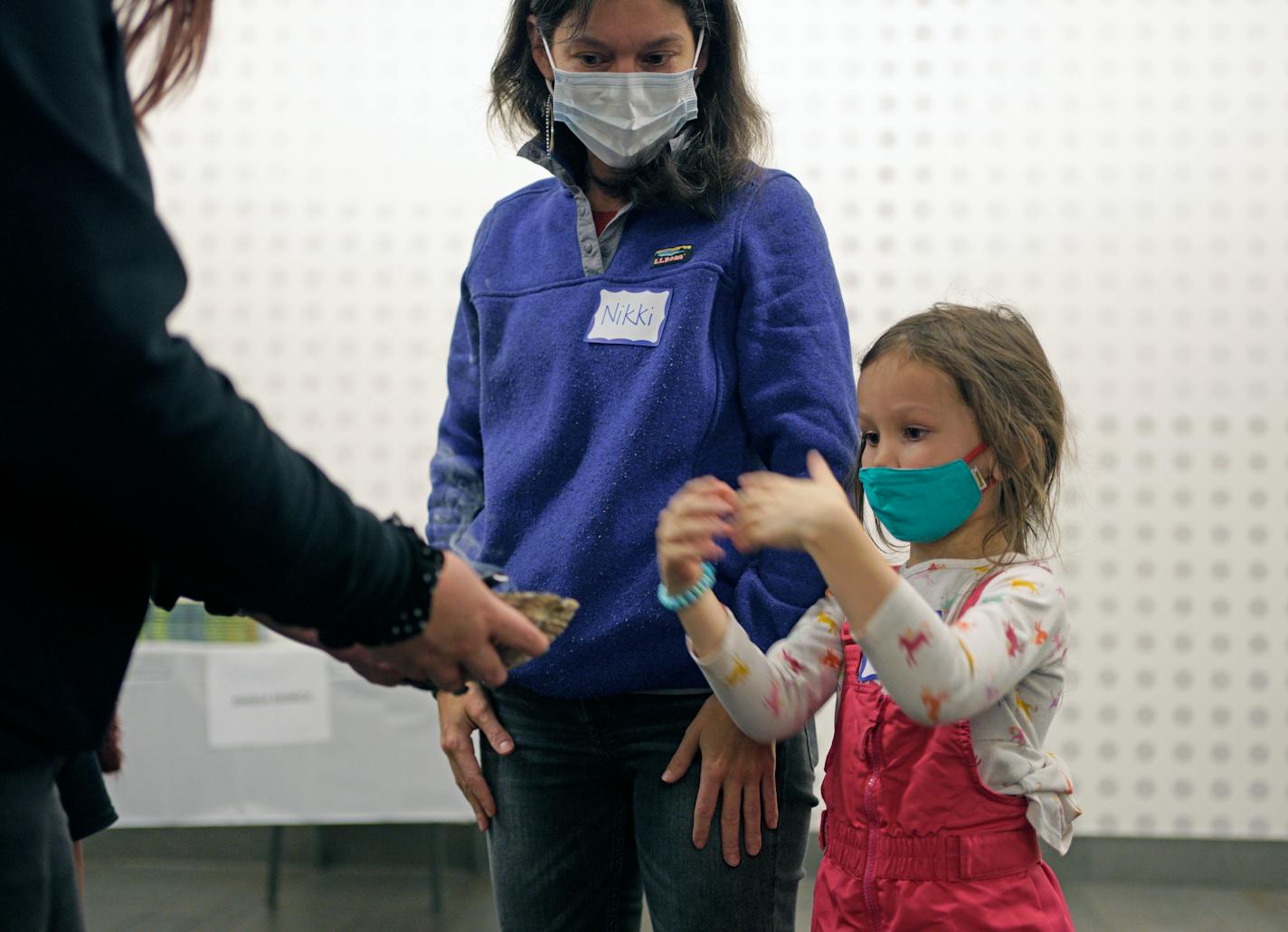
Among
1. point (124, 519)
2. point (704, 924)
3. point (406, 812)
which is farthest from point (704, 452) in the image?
point (406, 812)

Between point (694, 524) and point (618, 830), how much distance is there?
18.9 inches

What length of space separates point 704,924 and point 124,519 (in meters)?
0.82

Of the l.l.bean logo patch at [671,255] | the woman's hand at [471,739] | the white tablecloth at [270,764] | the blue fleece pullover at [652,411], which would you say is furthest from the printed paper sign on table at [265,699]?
the l.l.bean logo patch at [671,255]

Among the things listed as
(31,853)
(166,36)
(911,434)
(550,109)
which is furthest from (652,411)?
(31,853)

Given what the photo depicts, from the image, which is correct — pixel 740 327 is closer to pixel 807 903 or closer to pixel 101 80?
pixel 101 80

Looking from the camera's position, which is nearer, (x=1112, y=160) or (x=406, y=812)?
(x=406, y=812)

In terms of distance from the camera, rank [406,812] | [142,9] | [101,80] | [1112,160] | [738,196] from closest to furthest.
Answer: [101,80] < [142,9] < [738,196] < [406,812] < [1112,160]

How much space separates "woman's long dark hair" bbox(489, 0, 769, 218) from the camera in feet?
4.72

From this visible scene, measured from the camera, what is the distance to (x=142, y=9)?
0.88 m

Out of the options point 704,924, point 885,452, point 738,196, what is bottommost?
point 704,924

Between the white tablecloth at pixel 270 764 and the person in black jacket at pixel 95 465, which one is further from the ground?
the person in black jacket at pixel 95 465

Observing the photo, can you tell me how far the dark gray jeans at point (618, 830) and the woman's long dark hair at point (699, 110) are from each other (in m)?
0.63

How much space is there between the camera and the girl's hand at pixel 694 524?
1134 mm

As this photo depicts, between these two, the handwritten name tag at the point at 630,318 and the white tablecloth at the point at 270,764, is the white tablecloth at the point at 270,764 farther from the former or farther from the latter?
the handwritten name tag at the point at 630,318
